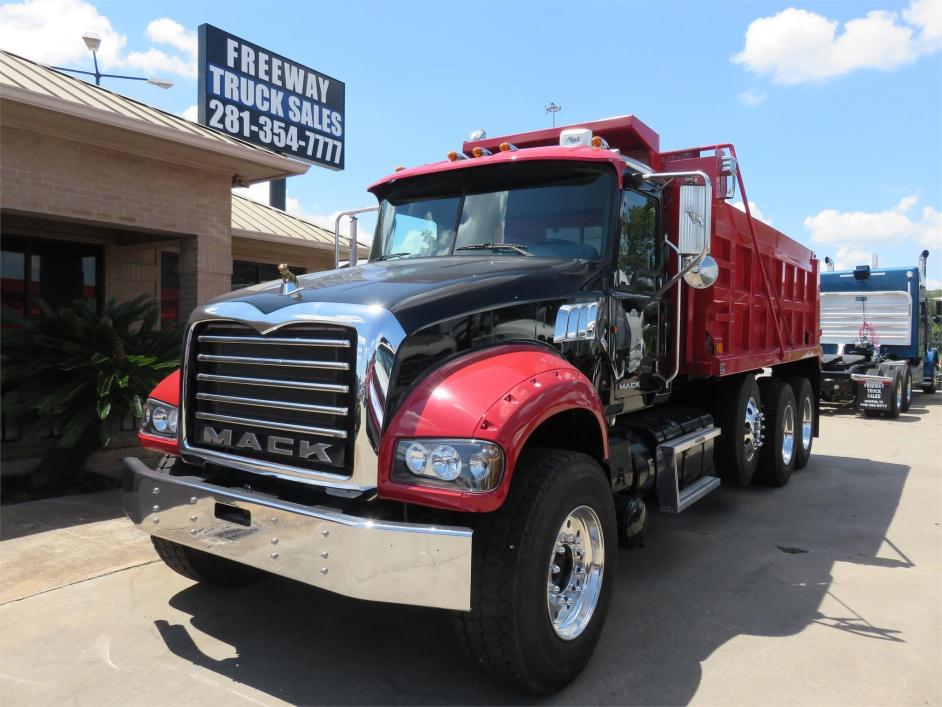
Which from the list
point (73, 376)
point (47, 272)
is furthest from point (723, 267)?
point (47, 272)

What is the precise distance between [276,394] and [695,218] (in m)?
2.59

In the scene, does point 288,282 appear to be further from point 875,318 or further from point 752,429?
point 875,318

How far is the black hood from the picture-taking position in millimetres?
3111

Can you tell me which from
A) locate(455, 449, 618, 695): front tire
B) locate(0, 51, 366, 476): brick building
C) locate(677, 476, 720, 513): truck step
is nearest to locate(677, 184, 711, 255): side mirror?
locate(455, 449, 618, 695): front tire

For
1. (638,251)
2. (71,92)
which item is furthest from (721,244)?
(71,92)

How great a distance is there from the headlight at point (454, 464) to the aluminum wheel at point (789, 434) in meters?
5.68

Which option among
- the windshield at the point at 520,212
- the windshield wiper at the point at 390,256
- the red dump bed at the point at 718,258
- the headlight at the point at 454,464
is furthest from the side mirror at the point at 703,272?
the headlight at the point at 454,464

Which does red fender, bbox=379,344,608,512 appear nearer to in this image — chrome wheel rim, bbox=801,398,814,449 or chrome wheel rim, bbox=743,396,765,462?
chrome wheel rim, bbox=743,396,765,462

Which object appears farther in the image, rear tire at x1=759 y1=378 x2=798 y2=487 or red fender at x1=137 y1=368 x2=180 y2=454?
rear tire at x1=759 y1=378 x2=798 y2=487

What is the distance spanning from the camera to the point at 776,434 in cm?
701

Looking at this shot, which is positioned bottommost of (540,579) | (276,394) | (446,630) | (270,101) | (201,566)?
(446,630)

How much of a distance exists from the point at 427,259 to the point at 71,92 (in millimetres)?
4797

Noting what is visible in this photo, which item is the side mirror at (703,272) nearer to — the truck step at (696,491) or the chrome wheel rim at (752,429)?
the truck step at (696,491)

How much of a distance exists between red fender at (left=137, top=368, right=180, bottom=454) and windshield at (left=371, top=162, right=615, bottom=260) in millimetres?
1614
